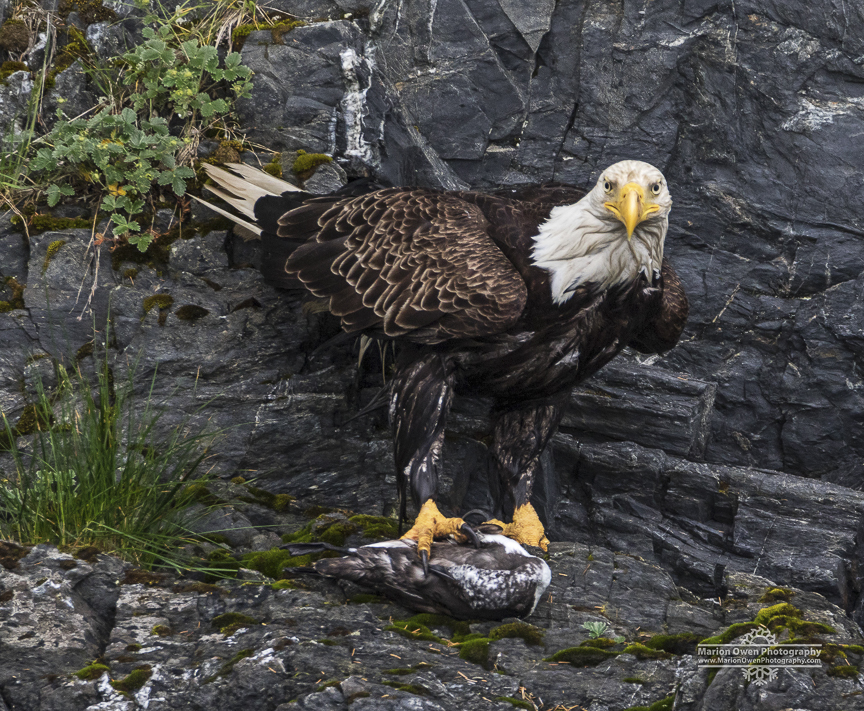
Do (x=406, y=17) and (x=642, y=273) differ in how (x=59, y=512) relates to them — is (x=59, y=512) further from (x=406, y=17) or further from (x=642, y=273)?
(x=406, y=17)

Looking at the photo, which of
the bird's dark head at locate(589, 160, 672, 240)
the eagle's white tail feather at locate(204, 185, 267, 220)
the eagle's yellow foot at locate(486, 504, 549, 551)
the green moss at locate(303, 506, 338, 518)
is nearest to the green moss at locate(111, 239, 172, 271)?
the eagle's white tail feather at locate(204, 185, 267, 220)

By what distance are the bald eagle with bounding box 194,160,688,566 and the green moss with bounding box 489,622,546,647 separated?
2.21ft

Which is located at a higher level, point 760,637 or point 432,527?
point 760,637

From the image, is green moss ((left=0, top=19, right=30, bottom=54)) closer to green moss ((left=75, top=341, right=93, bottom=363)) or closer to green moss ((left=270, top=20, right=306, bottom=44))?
green moss ((left=270, top=20, right=306, bottom=44))

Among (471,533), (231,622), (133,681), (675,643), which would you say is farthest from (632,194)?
(133,681)

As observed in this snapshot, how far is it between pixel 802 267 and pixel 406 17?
4.19m

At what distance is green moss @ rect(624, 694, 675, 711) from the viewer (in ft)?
13.7

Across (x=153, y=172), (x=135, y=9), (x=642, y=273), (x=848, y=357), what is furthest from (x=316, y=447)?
(x=848, y=357)

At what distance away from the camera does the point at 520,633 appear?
16.2ft

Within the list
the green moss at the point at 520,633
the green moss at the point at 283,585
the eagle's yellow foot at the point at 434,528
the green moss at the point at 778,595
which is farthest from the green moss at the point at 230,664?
the green moss at the point at 778,595

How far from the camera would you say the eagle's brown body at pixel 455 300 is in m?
5.78

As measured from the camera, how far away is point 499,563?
5277 millimetres

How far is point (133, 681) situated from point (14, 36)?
19.3 ft

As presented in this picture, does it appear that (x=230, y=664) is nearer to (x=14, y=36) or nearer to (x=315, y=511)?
(x=315, y=511)
